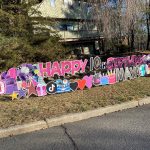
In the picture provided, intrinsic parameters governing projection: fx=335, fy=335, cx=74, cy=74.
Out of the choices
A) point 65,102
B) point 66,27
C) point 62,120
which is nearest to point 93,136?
point 62,120

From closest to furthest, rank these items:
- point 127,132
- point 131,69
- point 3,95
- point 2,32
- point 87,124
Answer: point 127,132, point 87,124, point 3,95, point 2,32, point 131,69

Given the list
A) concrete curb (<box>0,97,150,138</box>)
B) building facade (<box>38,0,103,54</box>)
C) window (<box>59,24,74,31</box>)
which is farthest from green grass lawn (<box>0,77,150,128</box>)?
window (<box>59,24,74,31</box>)

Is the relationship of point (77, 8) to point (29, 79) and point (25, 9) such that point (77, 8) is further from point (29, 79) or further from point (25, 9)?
point (29, 79)

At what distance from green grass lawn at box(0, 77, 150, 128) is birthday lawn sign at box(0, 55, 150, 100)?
0.24m

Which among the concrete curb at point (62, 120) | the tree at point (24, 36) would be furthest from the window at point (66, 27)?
the concrete curb at point (62, 120)

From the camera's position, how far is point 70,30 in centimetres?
3372

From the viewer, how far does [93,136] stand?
19.9ft

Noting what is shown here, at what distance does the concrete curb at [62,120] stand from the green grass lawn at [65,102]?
273mm

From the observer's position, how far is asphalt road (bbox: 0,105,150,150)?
5.54m

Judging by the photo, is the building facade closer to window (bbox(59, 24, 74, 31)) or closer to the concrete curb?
window (bbox(59, 24, 74, 31))

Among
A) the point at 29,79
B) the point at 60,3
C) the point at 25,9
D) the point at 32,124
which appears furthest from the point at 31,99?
the point at 60,3

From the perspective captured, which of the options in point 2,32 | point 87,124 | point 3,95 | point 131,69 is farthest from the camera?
point 131,69

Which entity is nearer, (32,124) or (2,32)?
(32,124)

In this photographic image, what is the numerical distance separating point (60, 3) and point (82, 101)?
2524 cm
